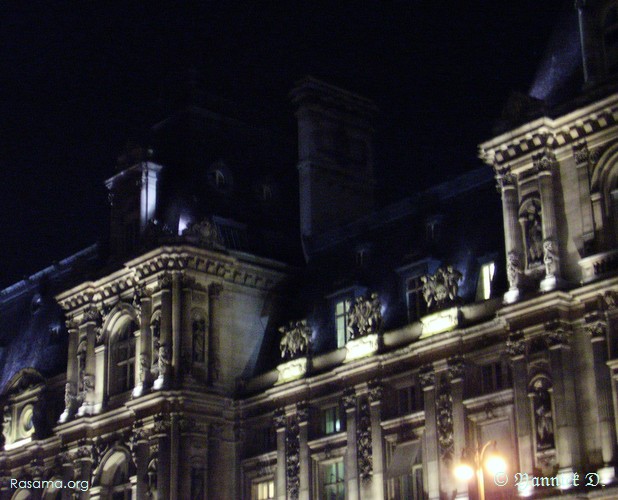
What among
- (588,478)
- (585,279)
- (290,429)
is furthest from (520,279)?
(290,429)

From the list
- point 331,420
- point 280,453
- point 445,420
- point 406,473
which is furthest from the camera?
point 280,453

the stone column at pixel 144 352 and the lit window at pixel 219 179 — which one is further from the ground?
the lit window at pixel 219 179

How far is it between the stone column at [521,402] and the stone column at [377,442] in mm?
7728

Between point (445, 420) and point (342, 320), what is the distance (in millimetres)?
9746

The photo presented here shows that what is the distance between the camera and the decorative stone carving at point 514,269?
166ft

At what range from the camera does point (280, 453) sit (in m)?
60.8

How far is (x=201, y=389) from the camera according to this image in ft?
206

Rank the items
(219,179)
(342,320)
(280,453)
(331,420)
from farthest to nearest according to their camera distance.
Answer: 1. (219,179)
2. (342,320)
3. (280,453)
4. (331,420)

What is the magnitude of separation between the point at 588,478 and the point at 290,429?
17.3 meters

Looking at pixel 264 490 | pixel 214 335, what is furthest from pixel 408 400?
pixel 214 335

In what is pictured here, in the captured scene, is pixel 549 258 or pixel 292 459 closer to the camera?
pixel 549 258

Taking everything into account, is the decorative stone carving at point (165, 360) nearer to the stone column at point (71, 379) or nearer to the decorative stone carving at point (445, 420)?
the stone column at point (71, 379)

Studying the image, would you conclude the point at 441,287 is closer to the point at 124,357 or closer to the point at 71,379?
the point at 124,357

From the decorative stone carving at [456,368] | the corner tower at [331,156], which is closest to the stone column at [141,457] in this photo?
the corner tower at [331,156]
